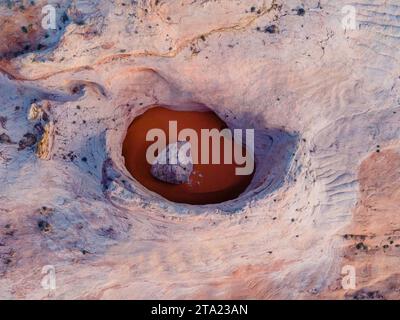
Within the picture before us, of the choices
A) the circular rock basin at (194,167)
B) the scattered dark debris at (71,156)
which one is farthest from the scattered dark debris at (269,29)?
the scattered dark debris at (71,156)

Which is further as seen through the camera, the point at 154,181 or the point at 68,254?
the point at 154,181

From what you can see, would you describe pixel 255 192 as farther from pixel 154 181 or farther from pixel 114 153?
pixel 114 153

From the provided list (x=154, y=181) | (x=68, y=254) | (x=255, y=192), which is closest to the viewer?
(x=68, y=254)

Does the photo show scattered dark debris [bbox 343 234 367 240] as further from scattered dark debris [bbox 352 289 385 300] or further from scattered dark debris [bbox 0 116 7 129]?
scattered dark debris [bbox 0 116 7 129]

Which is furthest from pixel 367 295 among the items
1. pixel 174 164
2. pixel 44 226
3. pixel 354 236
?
pixel 44 226

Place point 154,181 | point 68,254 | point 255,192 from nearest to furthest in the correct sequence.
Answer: point 68,254
point 255,192
point 154,181

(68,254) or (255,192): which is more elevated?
(255,192)
